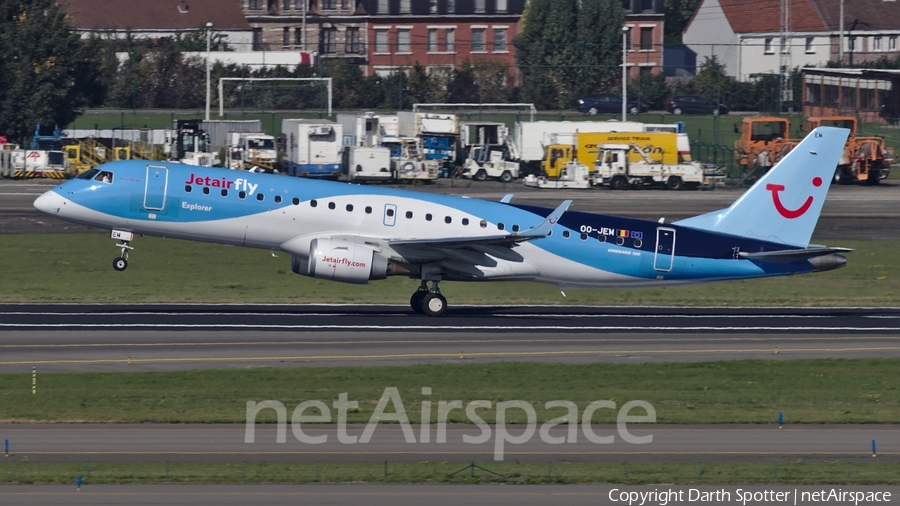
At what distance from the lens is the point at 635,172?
83.8 m

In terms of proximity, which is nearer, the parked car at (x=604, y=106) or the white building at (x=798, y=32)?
the parked car at (x=604, y=106)

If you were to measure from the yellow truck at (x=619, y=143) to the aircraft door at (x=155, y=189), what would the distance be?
4965cm

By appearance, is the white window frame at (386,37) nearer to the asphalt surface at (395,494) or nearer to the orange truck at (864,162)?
the orange truck at (864,162)

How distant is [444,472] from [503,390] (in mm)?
7286

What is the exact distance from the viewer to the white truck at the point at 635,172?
3287 inches

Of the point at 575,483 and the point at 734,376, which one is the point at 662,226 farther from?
the point at 575,483

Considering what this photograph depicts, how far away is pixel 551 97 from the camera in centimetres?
11038

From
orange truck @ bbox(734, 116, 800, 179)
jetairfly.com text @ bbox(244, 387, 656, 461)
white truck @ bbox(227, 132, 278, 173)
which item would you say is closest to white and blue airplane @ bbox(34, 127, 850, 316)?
jetairfly.com text @ bbox(244, 387, 656, 461)

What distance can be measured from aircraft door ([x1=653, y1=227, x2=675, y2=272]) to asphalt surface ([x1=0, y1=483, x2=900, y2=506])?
19.9m

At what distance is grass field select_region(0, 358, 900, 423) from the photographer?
25984 mm

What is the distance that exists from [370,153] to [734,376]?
54960 millimetres

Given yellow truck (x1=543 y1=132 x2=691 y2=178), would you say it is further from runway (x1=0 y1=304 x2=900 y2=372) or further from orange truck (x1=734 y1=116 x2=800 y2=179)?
runway (x1=0 y1=304 x2=900 y2=372)

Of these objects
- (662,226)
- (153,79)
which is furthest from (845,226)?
(153,79)

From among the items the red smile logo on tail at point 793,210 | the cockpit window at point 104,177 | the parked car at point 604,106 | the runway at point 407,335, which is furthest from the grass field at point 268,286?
the parked car at point 604,106
